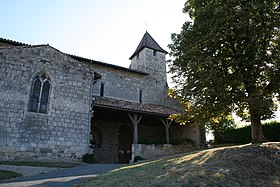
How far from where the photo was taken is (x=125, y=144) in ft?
64.0

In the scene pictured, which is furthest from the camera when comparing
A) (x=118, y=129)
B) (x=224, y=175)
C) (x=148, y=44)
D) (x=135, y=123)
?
(x=148, y=44)

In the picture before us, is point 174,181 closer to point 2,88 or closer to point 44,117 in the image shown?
point 44,117

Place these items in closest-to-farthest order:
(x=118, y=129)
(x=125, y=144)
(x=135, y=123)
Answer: (x=135, y=123) → (x=118, y=129) → (x=125, y=144)

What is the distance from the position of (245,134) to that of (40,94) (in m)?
14.4

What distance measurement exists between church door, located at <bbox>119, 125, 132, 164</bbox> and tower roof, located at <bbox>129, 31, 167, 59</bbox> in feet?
27.2

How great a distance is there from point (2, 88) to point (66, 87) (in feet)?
10.5

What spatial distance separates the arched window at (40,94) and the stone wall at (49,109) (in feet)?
0.74

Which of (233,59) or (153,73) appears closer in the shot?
(233,59)

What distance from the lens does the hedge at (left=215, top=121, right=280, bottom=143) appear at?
16.6m

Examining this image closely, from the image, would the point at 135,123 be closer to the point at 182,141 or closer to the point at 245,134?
the point at 182,141

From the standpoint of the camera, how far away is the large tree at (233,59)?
9.46m

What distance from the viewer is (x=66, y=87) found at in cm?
1411

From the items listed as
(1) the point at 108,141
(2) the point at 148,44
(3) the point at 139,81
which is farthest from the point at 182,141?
(2) the point at 148,44

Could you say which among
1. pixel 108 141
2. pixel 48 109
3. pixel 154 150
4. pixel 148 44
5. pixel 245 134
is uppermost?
pixel 148 44
